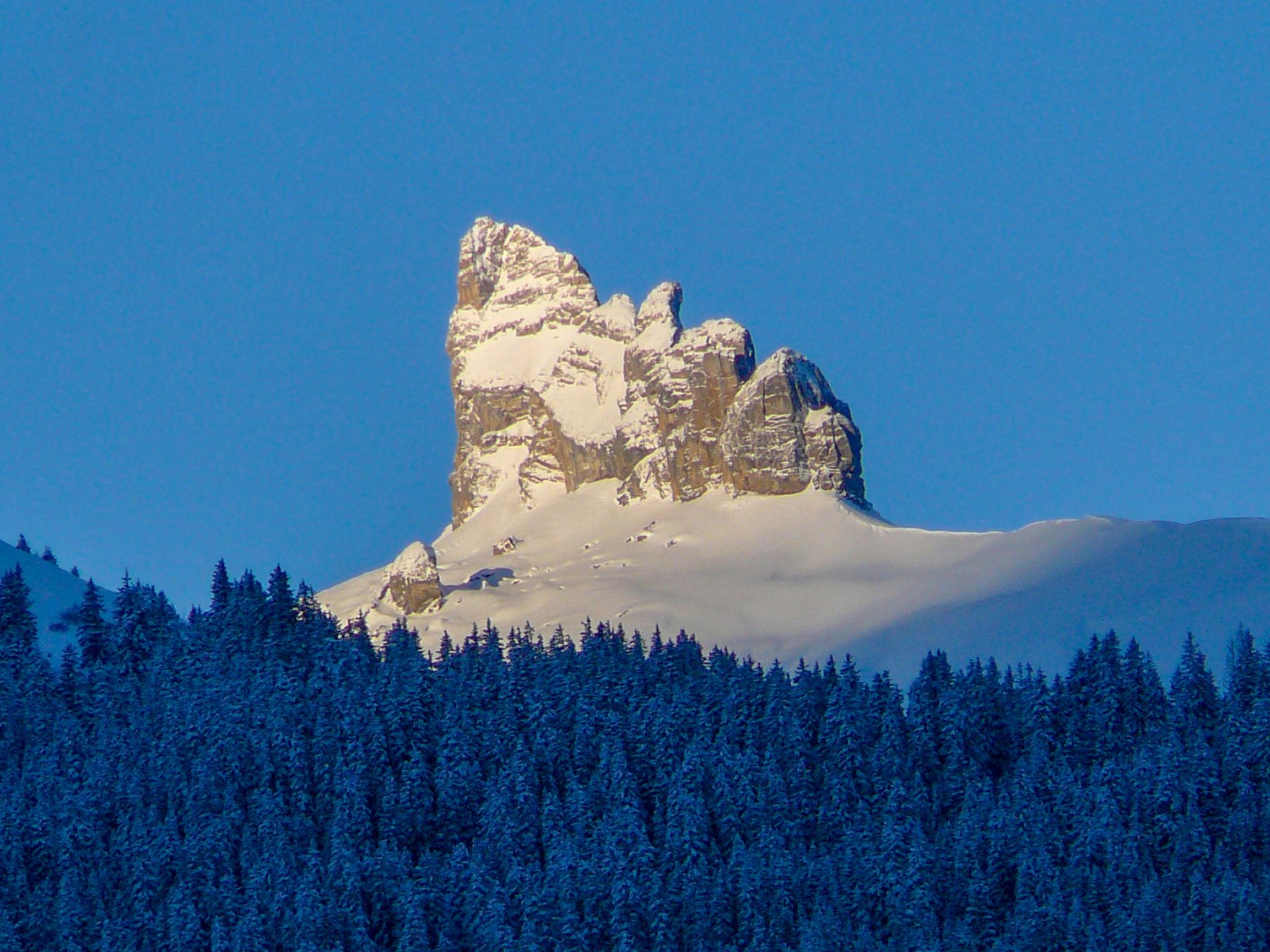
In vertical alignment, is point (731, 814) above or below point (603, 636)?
below

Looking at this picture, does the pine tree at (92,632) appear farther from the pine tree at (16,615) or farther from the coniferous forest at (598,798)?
the pine tree at (16,615)

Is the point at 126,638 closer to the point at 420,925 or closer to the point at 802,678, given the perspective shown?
the point at 802,678

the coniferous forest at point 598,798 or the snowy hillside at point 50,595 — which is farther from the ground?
the snowy hillside at point 50,595

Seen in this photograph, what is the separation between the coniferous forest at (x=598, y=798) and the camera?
413ft

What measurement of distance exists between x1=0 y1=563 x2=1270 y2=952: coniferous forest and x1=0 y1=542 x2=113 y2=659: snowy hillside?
738 cm

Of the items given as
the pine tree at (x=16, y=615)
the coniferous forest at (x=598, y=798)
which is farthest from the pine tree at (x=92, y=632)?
the pine tree at (x=16, y=615)

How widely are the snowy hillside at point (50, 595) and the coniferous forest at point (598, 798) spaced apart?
7.38 meters

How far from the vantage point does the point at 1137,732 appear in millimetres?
153125

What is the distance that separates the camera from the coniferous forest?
125938mm

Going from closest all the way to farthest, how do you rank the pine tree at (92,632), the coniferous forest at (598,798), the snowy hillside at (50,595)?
the coniferous forest at (598,798) → the pine tree at (92,632) → the snowy hillside at (50,595)

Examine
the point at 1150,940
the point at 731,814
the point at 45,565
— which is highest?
the point at 45,565

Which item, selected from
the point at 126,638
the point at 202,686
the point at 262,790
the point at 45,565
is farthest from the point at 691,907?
the point at 45,565

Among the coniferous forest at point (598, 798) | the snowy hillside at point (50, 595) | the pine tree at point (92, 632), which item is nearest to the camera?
the coniferous forest at point (598, 798)

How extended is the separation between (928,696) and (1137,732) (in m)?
12.6
